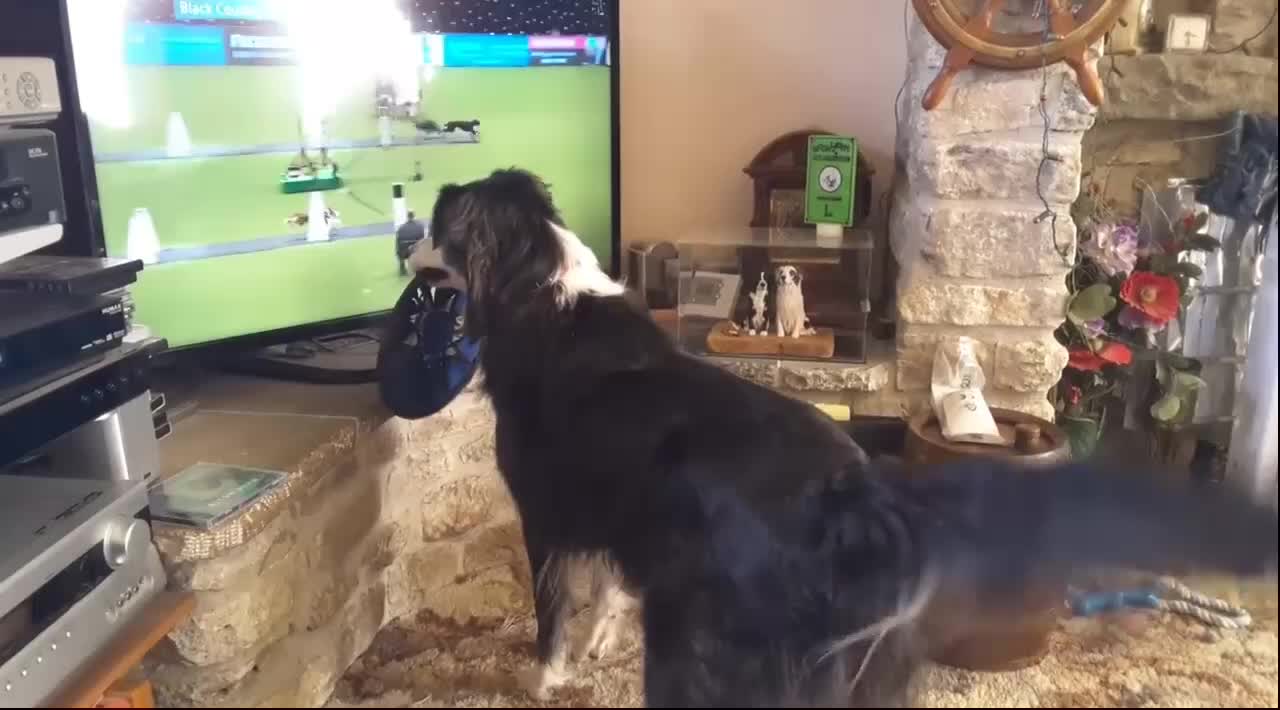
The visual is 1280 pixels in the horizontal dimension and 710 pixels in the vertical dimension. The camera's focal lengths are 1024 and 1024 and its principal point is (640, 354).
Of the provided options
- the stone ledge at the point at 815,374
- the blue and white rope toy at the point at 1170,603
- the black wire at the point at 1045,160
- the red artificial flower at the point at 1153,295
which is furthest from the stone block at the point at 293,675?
the black wire at the point at 1045,160

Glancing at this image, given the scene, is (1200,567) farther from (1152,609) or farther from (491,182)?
(491,182)

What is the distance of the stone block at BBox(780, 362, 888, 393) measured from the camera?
1760 mm

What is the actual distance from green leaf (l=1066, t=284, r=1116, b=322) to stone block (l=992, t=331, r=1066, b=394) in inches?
2.1

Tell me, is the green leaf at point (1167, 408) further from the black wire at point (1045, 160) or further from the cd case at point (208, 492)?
the cd case at point (208, 492)

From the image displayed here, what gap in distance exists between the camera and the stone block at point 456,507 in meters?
1.68

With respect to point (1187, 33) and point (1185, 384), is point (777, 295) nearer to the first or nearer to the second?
point (1187, 33)

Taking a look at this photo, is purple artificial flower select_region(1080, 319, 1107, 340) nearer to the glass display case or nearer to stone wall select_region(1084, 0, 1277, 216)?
stone wall select_region(1084, 0, 1277, 216)

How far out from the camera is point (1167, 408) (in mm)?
933

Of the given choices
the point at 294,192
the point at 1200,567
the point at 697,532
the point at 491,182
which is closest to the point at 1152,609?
the point at 1200,567

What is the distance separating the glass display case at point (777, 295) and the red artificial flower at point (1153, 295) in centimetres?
56

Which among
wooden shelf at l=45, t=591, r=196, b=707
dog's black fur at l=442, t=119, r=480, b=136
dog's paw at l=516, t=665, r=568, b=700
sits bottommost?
wooden shelf at l=45, t=591, r=196, b=707

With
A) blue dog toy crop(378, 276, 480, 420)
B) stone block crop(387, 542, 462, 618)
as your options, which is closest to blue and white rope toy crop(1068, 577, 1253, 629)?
stone block crop(387, 542, 462, 618)

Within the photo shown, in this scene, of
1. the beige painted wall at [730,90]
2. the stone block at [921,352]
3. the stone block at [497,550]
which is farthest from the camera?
the beige painted wall at [730,90]

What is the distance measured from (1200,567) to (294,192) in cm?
138
